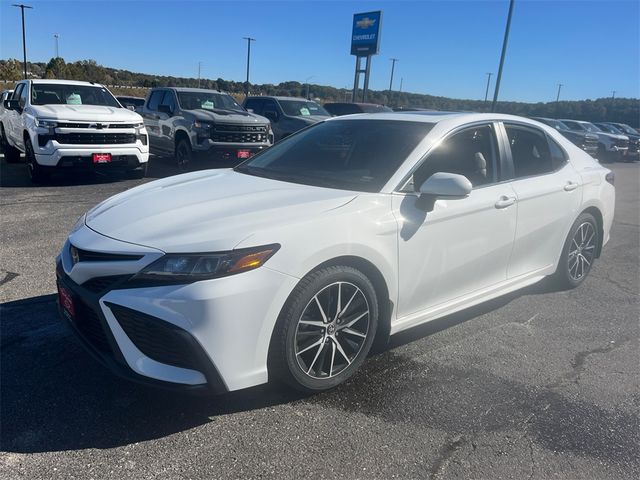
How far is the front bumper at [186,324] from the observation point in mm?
2514

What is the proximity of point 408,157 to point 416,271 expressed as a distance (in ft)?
2.52

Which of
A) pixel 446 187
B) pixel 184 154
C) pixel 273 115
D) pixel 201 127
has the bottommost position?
pixel 184 154

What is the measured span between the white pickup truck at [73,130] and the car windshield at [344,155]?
18.7ft

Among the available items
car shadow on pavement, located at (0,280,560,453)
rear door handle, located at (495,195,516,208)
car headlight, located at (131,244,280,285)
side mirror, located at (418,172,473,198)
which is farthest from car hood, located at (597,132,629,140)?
car headlight, located at (131,244,280,285)

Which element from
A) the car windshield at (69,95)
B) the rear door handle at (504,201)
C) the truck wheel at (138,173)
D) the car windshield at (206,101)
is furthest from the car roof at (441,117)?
the car windshield at (206,101)

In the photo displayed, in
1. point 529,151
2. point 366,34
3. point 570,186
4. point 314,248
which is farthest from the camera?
point 366,34

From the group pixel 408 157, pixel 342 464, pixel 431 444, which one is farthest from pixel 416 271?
pixel 342 464

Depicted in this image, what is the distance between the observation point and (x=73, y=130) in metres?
8.84

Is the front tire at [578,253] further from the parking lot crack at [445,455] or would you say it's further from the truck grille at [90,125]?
the truck grille at [90,125]

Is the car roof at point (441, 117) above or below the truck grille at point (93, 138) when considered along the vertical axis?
above

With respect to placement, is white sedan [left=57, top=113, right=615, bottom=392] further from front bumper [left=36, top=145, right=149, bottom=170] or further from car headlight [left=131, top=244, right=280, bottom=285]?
front bumper [left=36, top=145, right=149, bottom=170]

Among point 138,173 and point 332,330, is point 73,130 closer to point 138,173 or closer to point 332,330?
point 138,173

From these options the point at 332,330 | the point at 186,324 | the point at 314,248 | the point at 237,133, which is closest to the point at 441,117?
the point at 314,248

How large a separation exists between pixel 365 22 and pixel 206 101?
57.7 ft
